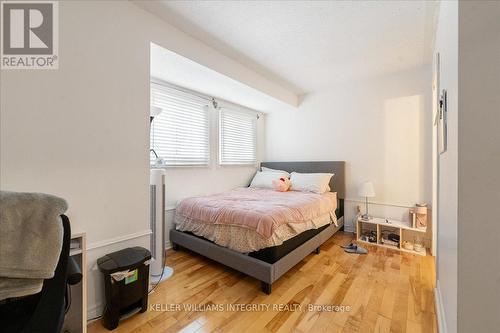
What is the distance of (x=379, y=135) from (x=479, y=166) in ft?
8.85

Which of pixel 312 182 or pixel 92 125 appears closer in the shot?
pixel 92 125

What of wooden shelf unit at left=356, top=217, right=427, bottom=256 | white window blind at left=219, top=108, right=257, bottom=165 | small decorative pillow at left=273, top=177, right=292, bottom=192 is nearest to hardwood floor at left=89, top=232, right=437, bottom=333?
wooden shelf unit at left=356, top=217, right=427, bottom=256

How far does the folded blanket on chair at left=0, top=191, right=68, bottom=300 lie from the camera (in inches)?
26.7

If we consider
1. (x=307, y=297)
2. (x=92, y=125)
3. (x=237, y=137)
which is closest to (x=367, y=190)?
(x=307, y=297)

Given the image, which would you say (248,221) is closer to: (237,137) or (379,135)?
(237,137)

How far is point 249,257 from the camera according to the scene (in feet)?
6.44

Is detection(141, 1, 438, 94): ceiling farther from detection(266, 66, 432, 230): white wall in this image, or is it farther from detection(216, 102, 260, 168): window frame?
detection(216, 102, 260, 168): window frame

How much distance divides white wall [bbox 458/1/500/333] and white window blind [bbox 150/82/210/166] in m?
2.69

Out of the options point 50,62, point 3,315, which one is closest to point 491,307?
point 3,315

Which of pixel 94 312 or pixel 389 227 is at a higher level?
pixel 389 227

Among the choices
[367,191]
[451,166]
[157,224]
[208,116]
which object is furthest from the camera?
[208,116]

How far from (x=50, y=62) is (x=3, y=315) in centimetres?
142

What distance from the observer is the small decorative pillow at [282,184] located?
3450mm

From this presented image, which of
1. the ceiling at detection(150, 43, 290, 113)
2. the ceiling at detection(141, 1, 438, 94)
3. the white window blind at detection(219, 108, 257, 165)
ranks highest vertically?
the ceiling at detection(141, 1, 438, 94)
